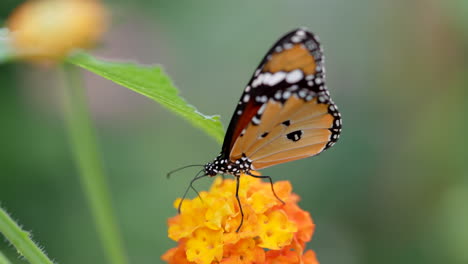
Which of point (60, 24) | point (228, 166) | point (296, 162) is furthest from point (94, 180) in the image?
point (296, 162)

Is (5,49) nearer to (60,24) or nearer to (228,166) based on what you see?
(228,166)

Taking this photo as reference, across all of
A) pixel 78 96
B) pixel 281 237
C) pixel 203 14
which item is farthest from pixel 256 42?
pixel 281 237

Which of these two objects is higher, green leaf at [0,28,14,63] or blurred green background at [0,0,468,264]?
green leaf at [0,28,14,63]

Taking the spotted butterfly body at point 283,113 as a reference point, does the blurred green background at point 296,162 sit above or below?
below

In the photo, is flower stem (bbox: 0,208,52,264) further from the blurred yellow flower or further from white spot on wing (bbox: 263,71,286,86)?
the blurred yellow flower

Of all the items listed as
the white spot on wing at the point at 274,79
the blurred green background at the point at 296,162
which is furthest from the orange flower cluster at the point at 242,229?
the blurred green background at the point at 296,162

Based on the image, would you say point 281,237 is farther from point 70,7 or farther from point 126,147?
point 126,147

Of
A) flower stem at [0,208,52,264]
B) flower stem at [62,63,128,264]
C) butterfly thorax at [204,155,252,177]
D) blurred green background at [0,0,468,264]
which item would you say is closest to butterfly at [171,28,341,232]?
butterfly thorax at [204,155,252,177]

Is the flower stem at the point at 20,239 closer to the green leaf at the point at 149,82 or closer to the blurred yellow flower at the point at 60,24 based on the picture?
the green leaf at the point at 149,82
